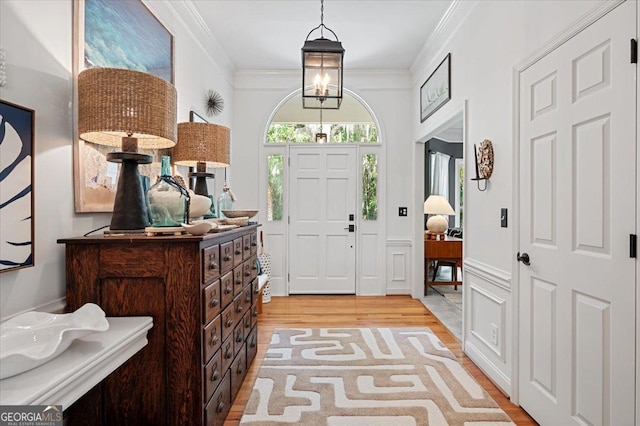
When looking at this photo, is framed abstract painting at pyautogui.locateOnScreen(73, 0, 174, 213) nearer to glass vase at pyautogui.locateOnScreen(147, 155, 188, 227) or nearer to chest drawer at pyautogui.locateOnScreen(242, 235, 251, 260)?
glass vase at pyautogui.locateOnScreen(147, 155, 188, 227)

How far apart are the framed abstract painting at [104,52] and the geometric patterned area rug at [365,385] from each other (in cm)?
152

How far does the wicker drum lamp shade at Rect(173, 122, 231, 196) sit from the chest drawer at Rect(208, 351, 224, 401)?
1.23 metres

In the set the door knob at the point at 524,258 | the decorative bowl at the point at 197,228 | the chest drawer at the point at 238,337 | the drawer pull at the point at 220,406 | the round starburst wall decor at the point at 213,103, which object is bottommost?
the drawer pull at the point at 220,406

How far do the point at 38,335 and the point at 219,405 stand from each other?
0.99m

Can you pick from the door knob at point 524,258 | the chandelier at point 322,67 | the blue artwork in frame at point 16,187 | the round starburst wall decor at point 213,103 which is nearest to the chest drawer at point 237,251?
the blue artwork in frame at point 16,187

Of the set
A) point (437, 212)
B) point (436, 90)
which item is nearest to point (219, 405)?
point (436, 90)

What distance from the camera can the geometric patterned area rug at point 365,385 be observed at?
196 centimetres

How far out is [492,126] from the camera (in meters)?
2.43

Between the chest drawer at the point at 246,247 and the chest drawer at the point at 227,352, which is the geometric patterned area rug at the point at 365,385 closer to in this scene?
the chest drawer at the point at 227,352

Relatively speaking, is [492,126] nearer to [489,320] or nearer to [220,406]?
[489,320]

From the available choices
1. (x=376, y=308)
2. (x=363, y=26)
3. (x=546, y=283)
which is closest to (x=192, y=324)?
(x=546, y=283)

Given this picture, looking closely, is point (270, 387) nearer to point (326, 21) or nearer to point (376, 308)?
point (376, 308)

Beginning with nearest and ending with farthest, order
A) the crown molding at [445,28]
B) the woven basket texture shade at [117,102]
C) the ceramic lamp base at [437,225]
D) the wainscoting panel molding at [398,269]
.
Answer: the woven basket texture shade at [117,102], the crown molding at [445,28], the wainscoting panel molding at [398,269], the ceramic lamp base at [437,225]

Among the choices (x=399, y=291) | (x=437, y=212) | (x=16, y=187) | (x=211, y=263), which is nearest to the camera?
(x=16, y=187)
